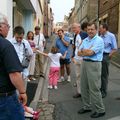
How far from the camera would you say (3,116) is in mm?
4406

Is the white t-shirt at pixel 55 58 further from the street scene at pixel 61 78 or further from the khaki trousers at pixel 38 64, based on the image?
the khaki trousers at pixel 38 64

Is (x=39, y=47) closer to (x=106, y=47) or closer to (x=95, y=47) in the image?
(x=106, y=47)

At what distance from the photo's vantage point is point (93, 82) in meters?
7.25

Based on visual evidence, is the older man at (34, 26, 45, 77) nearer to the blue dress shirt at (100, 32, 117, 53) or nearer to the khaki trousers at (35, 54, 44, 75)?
the khaki trousers at (35, 54, 44, 75)

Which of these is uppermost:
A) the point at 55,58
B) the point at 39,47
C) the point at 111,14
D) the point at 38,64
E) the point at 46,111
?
the point at 111,14

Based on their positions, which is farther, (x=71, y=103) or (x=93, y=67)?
(x=71, y=103)

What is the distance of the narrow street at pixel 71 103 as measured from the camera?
750cm

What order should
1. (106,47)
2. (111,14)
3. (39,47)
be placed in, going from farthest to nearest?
(111,14), (39,47), (106,47)

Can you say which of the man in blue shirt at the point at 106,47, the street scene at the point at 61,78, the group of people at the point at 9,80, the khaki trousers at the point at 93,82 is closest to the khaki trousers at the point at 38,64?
the street scene at the point at 61,78

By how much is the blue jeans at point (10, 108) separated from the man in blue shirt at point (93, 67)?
2982 millimetres

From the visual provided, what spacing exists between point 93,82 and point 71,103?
160cm

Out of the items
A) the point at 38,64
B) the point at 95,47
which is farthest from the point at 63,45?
the point at 95,47

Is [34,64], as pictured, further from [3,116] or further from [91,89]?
[3,116]

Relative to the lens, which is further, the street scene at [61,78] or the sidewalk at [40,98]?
the sidewalk at [40,98]
